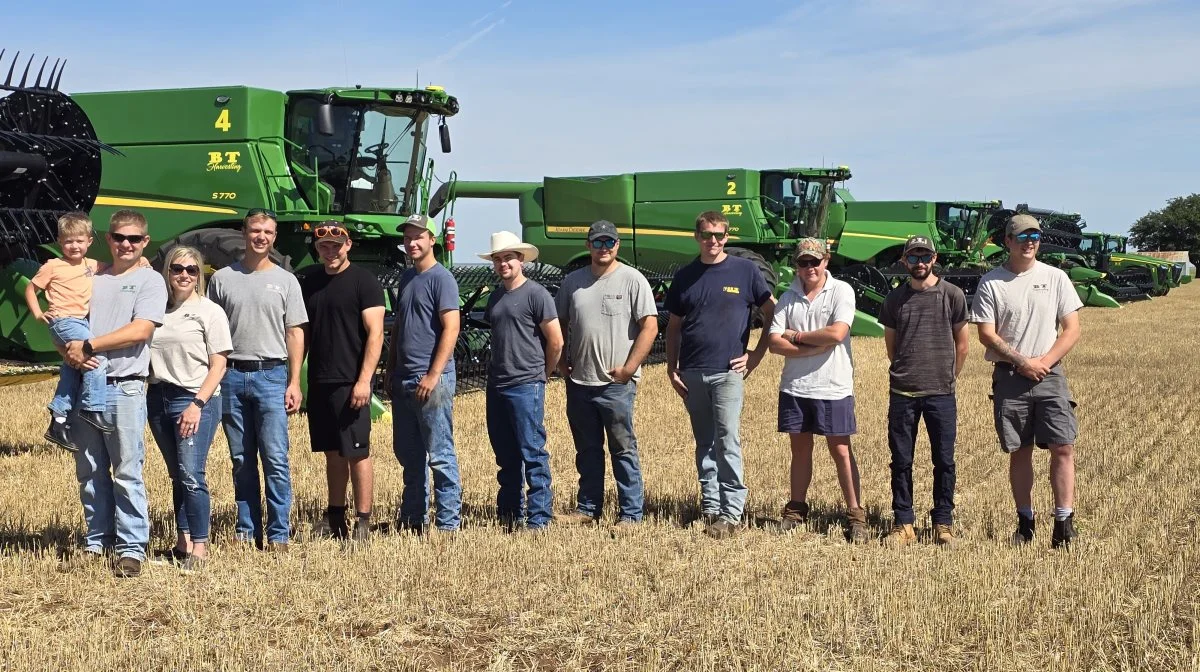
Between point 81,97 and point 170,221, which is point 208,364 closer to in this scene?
point 170,221


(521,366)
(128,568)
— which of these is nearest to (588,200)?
(521,366)

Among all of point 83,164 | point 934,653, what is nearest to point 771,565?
point 934,653

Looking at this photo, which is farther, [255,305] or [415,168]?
[415,168]

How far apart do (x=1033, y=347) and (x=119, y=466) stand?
13.1ft

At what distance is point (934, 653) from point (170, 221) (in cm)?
892

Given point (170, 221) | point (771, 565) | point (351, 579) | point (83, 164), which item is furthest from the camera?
point (170, 221)

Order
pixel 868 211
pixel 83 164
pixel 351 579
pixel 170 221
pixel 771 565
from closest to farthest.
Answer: pixel 351 579, pixel 771 565, pixel 83 164, pixel 170 221, pixel 868 211

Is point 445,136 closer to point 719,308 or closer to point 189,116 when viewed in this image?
point 189,116

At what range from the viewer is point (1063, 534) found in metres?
5.46

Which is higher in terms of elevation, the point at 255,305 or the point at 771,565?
the point at 255,305

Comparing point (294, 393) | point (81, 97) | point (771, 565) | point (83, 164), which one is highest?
point (81, 97)

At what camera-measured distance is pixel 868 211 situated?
27.5 metres

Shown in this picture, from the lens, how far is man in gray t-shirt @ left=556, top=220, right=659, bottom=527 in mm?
5863

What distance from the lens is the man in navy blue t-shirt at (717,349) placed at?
19.2ft
